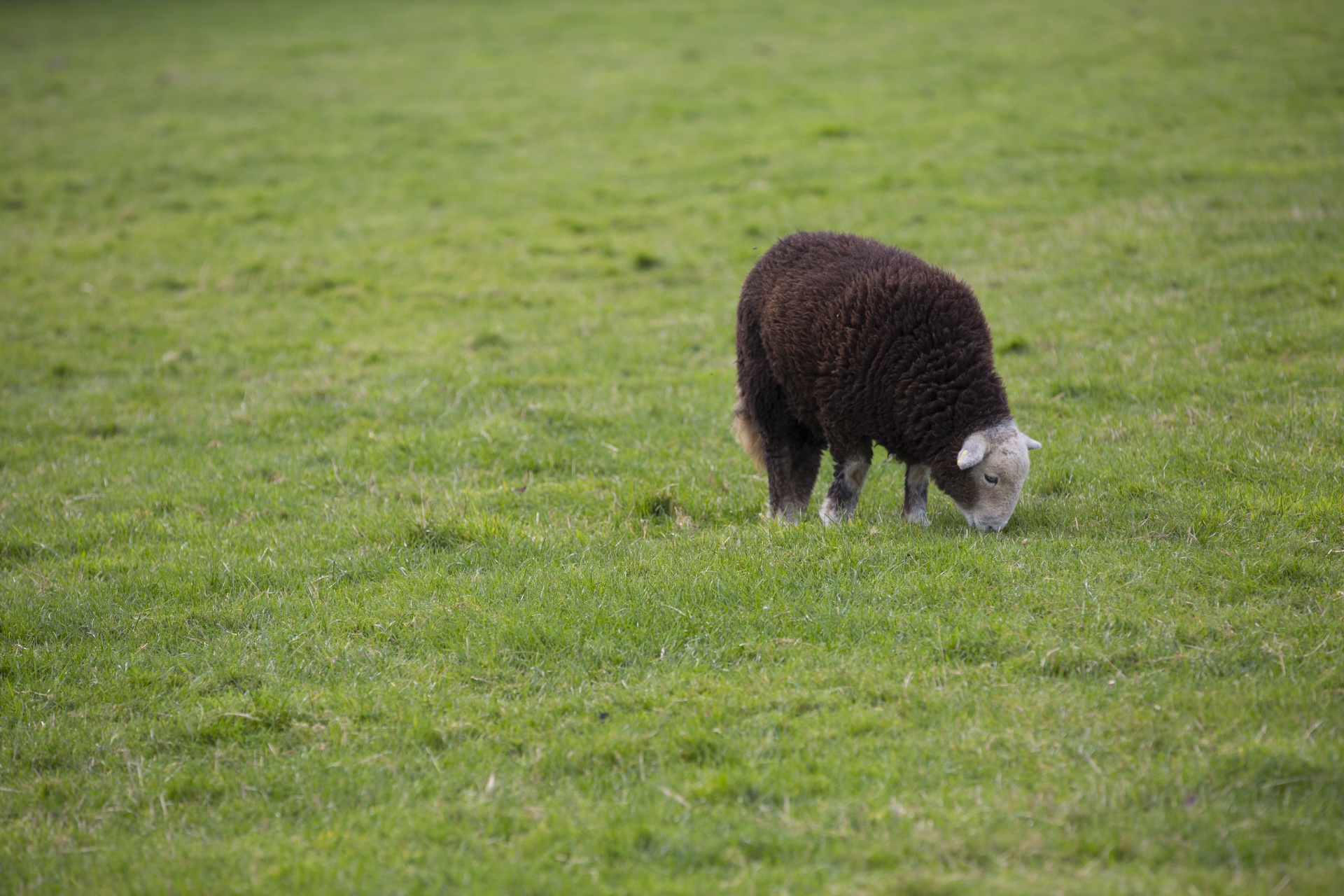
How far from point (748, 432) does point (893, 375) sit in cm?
152

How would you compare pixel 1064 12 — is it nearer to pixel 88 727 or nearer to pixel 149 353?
pixel 149 353

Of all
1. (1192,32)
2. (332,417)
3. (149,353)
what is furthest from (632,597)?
(1192,32)

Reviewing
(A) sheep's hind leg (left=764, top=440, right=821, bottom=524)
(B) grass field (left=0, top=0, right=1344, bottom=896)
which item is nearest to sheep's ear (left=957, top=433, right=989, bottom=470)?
(B) grass field (left=0, top=0, right=1344, bottom=896)

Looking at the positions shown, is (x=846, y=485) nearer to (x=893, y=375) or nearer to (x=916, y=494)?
(x=916, y=494)

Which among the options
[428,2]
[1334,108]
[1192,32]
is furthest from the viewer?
[428,2]

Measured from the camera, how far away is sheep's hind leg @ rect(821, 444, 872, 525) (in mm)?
7621

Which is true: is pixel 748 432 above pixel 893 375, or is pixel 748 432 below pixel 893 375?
below

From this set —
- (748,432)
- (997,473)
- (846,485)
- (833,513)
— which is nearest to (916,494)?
(846,485)

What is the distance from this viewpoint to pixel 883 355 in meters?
7.20

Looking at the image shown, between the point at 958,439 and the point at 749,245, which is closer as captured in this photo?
the point at 958,439

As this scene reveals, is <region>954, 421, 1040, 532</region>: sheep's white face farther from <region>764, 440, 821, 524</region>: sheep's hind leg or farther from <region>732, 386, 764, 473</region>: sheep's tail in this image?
<region>732, 386, 764, 473</region>: sheep's tail

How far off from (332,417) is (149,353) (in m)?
3.48

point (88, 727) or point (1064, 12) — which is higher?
point (1064, 12)

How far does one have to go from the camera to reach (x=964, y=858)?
4.27 metres
